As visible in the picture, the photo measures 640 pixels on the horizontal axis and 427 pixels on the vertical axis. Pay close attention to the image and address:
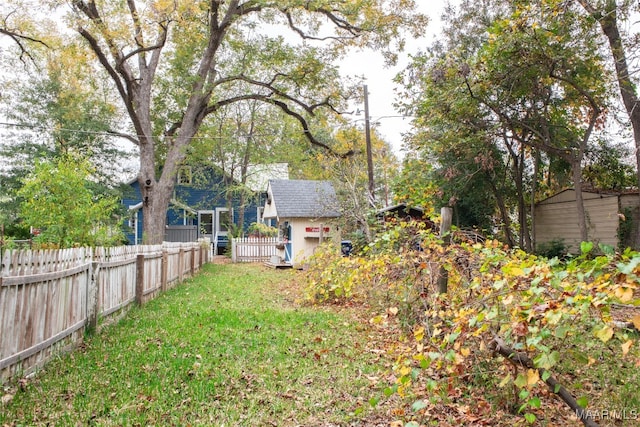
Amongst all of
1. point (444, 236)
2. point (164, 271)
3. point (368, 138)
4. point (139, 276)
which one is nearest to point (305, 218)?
point (368, 138)

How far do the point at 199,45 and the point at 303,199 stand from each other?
25.5ft

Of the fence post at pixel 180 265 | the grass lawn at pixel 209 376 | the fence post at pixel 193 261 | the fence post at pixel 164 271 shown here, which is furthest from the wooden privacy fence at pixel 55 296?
the fence post at pixel 193 261

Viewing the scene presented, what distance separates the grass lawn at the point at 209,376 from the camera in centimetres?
353

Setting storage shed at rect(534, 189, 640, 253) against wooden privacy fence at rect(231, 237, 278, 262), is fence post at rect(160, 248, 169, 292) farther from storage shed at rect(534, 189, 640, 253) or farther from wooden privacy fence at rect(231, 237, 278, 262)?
storage shed at rect(534, 189, 640, 253)

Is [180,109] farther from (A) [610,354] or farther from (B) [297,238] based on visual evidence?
(A) [610,354]

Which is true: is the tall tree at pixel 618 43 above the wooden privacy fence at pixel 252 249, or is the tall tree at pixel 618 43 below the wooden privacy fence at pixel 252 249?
above

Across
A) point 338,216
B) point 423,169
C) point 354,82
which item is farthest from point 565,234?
point 354,82

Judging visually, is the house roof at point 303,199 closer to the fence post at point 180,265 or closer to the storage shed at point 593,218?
the fence post at point 180,265

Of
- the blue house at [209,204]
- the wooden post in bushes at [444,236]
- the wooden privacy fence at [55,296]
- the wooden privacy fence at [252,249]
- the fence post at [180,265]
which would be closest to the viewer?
the wooden privacy fence at [55,296]

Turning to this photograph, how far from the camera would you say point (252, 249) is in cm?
2277

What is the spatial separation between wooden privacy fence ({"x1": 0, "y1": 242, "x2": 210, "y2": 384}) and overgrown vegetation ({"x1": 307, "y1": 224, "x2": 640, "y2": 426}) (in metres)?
3.19

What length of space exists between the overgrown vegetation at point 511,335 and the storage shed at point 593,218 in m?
11.1

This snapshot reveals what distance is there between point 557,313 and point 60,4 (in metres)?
16.8

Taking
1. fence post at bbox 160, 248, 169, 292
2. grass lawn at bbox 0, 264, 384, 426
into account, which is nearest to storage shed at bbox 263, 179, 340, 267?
fence post at bbox 160, 248, 169, 292
